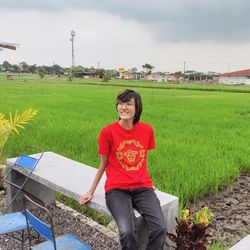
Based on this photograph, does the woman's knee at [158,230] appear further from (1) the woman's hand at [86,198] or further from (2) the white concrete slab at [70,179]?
(1) the woman's hand at [86,198]

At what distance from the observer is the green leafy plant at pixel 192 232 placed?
87.1 inches

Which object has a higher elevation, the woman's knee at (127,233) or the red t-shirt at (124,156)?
the red t-shirt at (124,156)

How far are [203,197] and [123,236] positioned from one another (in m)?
2.36

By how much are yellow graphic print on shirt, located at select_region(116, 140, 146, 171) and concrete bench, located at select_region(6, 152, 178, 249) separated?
30cm

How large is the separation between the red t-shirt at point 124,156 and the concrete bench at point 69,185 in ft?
0.60

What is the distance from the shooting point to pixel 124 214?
2.24 m

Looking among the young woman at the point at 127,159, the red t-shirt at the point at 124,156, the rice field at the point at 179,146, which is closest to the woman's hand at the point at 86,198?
the young woman at the point at 127,159

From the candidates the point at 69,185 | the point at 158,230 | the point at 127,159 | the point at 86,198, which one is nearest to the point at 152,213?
the point at 158,230

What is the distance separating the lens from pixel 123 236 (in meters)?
2.13

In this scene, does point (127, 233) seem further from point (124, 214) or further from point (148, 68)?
point (148, 68)

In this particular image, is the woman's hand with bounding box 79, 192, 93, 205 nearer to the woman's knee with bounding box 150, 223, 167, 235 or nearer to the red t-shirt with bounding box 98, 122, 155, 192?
the red t-shirt with bounding box 98, 122, 155, 192

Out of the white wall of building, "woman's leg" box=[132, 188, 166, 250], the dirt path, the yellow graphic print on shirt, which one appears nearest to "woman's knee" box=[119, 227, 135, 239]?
"woman's leg" box=[132, 188, 166, 250]

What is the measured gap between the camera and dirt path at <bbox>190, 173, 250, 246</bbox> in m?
3.42

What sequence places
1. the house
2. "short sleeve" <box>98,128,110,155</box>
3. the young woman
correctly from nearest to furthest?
the young woman, "short sleeve" <box>98,128,110,155</box>, the house
